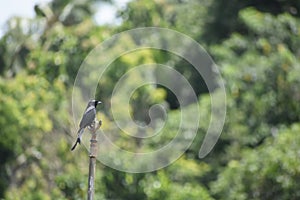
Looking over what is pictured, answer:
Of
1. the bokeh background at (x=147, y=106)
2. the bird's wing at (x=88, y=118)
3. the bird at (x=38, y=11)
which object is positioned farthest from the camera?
the bird at (x=38, y=11)

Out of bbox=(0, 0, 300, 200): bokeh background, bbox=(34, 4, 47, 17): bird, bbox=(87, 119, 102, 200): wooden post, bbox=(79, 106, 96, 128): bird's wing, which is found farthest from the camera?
bbox=(34, 4, 47, 17): bird

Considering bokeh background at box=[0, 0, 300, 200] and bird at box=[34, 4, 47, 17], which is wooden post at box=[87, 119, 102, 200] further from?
bird at box=[34, 4, 47, 17]

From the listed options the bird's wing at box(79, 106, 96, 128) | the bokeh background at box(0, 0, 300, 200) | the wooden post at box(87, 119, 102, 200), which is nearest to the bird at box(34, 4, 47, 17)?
the bokeh background at box(0, 0, 300, 200)

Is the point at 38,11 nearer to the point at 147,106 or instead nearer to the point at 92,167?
the point at 147,106

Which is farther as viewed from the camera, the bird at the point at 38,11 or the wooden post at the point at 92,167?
the bird at the point at 38,11

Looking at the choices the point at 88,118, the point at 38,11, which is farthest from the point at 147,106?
the point at 88,118

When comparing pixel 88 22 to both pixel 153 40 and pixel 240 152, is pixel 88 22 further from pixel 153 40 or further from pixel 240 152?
pixel 240 152

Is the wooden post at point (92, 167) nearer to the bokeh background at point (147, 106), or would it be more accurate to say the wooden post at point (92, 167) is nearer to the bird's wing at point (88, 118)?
the bird's wing at point (88, 118)

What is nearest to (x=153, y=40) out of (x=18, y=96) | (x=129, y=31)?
(x=129, y=31)

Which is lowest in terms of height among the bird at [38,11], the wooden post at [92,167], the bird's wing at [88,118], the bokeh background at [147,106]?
the wooden post at [92,167]

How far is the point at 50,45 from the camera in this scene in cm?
2502

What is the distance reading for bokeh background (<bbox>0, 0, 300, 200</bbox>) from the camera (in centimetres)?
1911

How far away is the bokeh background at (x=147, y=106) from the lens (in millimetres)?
19109

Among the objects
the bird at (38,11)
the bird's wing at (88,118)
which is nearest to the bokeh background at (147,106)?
the bird at (38,11)
